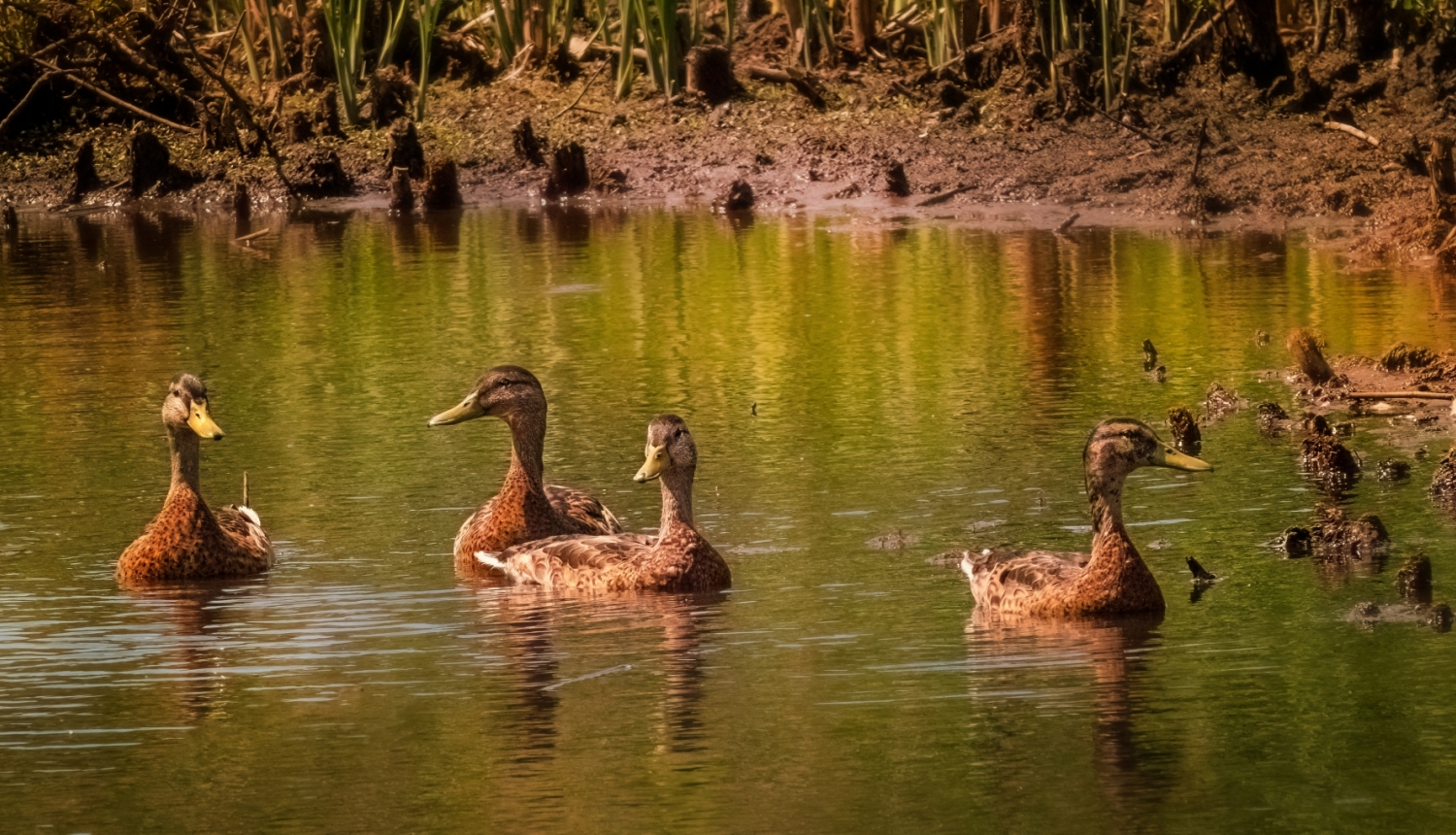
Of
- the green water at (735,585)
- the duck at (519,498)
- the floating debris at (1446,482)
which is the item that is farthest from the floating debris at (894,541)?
the floating debris at (1446,482)

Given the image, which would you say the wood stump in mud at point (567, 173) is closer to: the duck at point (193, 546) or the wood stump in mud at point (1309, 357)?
the wood stump in mud at point (1309, 357)

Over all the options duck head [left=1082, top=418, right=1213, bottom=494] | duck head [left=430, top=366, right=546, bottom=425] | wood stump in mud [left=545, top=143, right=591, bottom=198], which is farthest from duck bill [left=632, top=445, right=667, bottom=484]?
wood stump in mud [left=545, top=143, right=591, bottom=198]

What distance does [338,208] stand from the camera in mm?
26922

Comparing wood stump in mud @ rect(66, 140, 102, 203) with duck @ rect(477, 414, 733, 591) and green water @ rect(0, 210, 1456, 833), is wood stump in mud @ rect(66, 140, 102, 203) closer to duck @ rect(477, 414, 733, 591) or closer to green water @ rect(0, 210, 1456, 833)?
green water @ rect(0, 210, 1456, 833)

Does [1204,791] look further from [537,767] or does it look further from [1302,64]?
[1302,64]

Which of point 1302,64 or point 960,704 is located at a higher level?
point 1302,64

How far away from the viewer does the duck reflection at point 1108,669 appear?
7434 mm

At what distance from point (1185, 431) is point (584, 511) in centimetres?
296

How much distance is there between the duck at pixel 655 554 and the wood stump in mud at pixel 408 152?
53.0 ft

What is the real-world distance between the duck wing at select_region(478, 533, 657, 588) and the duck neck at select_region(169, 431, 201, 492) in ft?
4.48

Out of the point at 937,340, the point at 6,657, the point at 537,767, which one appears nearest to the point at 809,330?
the point at 937,340

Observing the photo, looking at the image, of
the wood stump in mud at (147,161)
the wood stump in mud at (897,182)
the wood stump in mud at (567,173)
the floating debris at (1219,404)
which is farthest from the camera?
the wood stump in mud at (147,161)

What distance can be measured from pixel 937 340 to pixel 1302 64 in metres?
8.94

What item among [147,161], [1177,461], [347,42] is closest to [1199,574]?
[1177,461]
